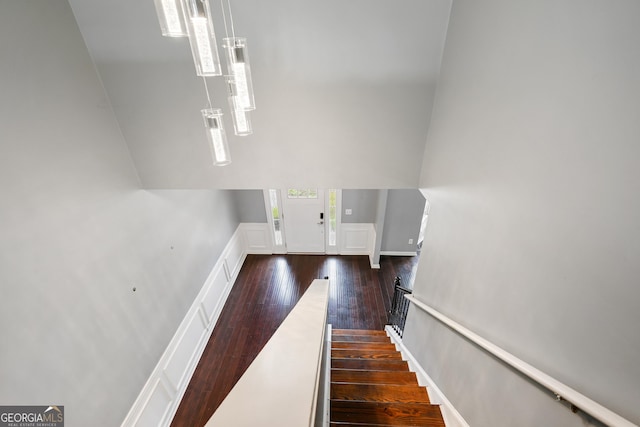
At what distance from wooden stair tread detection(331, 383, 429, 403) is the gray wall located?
1.81m

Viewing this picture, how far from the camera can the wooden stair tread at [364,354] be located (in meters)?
2.82

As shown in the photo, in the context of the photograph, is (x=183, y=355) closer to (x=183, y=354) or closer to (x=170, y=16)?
(x=183, y=354)

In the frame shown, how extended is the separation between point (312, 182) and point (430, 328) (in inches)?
64.3

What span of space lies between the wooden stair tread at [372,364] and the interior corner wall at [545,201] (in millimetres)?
931

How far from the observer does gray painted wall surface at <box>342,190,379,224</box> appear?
4863 millimetres

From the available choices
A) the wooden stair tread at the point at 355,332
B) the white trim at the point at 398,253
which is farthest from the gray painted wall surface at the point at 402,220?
the wooden stair tread at the point at 355,332

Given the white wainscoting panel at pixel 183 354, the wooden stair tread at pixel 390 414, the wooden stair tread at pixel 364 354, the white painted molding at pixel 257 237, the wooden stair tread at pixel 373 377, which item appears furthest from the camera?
the white painted molding at pixel 257 237

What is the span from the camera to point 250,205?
5121mm

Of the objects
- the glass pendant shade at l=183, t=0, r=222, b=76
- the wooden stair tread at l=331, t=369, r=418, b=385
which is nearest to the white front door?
the wooden stair tread at l=331, t=369, r=418, b=385

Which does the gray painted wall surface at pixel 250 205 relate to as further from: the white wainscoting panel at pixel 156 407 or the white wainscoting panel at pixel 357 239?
the white wainscoting panel at pixel 156 407

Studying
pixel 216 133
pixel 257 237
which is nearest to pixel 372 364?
pixel 216 133

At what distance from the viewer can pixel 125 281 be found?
225 cm

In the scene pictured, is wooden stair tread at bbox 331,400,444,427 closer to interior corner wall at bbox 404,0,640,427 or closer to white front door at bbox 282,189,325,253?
interior corner wall at bbox 404,0,640,427

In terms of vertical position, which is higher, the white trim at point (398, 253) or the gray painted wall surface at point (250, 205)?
the gray painted wall surface at point (250, 205)
